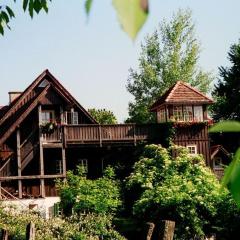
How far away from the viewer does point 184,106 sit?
3259cm

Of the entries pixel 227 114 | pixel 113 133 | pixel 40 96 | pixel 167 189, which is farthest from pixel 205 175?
pixel 227 114

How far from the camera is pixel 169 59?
1801 inches

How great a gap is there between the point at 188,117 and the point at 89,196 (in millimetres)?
8850

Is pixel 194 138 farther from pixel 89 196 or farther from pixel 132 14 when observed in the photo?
pixel 132 14

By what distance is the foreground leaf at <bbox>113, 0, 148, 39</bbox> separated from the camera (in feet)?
1.82

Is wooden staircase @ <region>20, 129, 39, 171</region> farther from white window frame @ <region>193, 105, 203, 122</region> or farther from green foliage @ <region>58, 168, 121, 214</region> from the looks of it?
white window frame @ <region>193, 105, 203, 122</region>

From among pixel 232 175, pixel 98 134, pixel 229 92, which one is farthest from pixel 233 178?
pixel 229 92

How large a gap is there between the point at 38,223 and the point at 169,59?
1100 inches

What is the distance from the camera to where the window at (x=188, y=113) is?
32656 mm

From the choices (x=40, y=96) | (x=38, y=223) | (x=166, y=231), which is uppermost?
(x=40, y=96)

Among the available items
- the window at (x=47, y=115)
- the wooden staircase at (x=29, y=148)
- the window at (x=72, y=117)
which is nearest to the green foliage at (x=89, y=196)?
the wooden staircase at (x=29, y=148)

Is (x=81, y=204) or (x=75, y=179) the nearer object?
(x=81, y=204)

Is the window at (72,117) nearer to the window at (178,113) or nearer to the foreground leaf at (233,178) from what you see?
the window at (178,113)

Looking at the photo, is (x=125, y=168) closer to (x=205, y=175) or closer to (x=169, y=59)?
(x=205, y=175)
